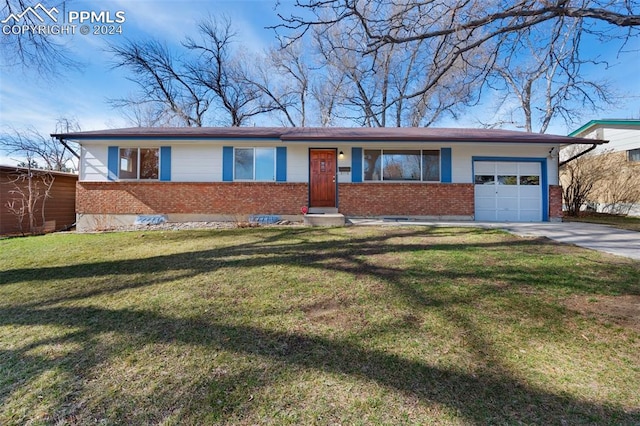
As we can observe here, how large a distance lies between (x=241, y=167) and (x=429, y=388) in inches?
391

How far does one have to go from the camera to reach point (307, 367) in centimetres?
215

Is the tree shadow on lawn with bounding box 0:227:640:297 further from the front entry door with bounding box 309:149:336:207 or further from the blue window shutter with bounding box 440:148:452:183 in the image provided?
the blue window shutter with bounding box 440:148:452:183

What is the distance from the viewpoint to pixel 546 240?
256 inches

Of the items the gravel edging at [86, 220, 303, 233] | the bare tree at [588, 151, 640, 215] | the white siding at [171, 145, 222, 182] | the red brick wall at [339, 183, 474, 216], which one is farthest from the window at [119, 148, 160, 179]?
the bare tree at [588, 151, 640, 215]

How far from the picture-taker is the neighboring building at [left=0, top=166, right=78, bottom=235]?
10828 millimetres

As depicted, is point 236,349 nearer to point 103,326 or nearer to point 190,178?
point 103,326

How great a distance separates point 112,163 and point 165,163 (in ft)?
6.28

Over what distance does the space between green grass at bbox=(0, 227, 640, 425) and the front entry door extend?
6.10m

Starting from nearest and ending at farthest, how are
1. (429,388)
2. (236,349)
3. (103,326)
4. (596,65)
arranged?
(429,388), (236,349), (103,326), (596,65)

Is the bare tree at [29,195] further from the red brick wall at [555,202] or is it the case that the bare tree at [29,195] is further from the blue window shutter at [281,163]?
the red brick wall at [555,202]

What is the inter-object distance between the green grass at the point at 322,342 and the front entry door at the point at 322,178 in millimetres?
6105

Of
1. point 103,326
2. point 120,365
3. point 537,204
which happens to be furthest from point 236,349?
point 537,204

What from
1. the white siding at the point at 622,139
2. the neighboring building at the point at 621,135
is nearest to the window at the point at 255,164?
the neighboring building at the point at 621,135

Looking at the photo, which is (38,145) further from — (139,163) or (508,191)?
(508,191)
